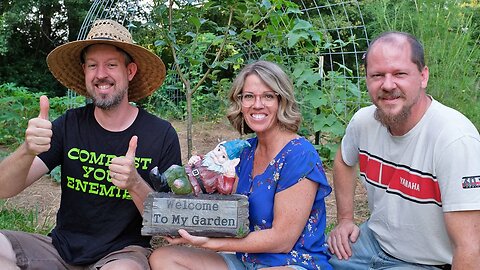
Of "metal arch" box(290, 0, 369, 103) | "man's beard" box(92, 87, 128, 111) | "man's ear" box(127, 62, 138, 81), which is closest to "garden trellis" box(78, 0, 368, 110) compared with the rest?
"metal arch" box(290, 0, 369, 103)

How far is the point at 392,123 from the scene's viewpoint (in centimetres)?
243

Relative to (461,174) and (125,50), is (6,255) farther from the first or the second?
(461,174)

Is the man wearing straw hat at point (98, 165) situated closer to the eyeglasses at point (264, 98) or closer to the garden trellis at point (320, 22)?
the eyeglasses at point (264, 98)

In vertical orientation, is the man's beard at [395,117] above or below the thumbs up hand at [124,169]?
above

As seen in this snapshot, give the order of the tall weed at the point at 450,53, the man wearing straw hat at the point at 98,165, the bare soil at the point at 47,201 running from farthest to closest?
1. the bare soil at the point at 47,201
2. the tall weed at the point at 450,53
3. the man wearing straw hat at the point at 98,165

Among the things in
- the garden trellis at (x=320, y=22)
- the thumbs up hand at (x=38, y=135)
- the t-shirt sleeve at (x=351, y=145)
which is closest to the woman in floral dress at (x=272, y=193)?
the t-shirt sleeve at (x=351, y=145)

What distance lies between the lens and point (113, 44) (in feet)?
9.12

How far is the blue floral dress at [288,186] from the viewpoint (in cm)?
241

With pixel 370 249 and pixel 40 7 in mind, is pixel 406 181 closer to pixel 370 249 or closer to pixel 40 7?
pixel 370 249

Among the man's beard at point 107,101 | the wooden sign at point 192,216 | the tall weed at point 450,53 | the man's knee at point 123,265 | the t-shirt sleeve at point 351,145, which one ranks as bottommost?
the man's knee at point 123,265

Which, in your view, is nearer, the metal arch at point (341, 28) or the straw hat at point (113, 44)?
the straw hat at point (113, 44)

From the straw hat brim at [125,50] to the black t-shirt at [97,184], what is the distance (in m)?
0.36

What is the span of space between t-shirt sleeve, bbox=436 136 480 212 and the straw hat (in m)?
1.61

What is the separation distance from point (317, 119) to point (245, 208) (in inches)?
110
